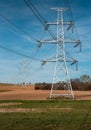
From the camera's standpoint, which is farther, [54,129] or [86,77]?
[86,77]

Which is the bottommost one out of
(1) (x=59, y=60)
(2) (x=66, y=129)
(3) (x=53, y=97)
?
(2) (x=66, y=129)

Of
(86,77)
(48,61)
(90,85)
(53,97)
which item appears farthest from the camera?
(86,77)

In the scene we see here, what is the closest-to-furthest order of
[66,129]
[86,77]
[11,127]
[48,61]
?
[66,129], [11,127], [48,61], [86,77]

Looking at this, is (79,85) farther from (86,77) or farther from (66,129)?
(66,129)

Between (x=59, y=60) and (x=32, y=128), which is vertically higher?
(x=59, y=60)

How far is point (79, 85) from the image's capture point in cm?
10488

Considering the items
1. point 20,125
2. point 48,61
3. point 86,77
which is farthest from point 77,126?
point 86,77

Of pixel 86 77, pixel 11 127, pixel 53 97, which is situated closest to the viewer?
pixel 11 127

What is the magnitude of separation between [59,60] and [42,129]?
34.4 meters

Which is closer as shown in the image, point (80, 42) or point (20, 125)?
point (20, 125)

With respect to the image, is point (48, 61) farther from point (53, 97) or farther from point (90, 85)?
point (90, 85)

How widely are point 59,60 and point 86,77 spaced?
362 feet

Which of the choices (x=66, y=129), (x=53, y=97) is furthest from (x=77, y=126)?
(x=53, y=97)

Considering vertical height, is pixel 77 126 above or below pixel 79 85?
below
